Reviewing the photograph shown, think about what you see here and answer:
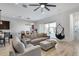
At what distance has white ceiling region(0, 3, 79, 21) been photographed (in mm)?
1758

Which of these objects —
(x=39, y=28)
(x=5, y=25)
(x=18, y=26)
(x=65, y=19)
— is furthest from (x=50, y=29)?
(x=5, y=25)

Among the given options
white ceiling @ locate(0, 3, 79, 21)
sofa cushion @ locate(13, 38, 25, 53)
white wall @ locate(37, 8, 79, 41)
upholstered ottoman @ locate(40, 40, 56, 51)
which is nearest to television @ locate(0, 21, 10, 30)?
white ceiling @ locate(0, 3, 79, 21)

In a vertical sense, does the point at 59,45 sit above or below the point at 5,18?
below

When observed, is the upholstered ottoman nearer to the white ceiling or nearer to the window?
the window

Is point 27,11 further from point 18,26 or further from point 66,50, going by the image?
point 66,50

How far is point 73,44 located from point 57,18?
0.56m

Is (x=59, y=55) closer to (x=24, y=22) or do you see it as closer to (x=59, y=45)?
(x=59, y=45)

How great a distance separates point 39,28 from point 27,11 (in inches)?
15.5

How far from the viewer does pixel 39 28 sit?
6.32 ft

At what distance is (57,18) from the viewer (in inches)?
74.5

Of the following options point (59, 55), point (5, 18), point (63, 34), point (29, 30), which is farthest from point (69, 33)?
point (5, 18)

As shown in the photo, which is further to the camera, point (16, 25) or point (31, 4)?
point (16, 25)

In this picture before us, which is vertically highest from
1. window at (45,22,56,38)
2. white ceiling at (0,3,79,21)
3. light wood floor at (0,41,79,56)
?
white ceiling at (0,3,79,21)

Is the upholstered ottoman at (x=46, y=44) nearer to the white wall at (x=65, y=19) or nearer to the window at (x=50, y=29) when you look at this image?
the window at (x=50, y=29)
